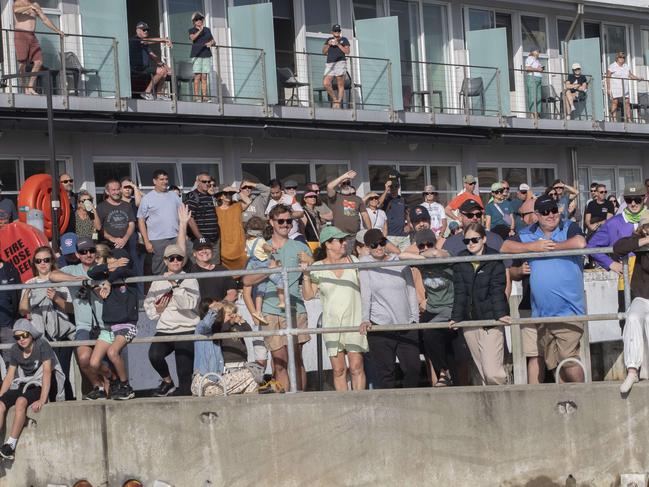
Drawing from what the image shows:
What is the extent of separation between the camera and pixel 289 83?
2255cm

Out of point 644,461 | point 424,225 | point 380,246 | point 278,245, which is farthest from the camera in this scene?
point 424,225

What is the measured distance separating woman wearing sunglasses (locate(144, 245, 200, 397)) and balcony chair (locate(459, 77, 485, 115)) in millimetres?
→ 14586

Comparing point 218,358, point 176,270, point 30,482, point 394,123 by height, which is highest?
point 394,123

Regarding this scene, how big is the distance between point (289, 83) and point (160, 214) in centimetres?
732

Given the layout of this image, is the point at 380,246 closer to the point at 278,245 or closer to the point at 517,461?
the point at 278,245

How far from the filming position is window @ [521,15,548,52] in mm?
28750

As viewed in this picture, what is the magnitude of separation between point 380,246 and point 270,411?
179 centimetres

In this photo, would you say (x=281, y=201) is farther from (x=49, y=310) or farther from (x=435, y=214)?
(x=49, y=310)

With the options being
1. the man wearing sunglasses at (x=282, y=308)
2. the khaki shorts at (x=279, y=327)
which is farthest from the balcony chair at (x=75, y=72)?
the khaki shorts at (x=279, y=327)

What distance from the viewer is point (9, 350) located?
12156 mm

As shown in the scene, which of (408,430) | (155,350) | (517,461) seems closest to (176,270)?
(155,350)

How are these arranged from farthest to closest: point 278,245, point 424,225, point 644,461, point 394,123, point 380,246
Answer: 1. point 394,123
2. point 424,225
3. point 278,245
4. point 380,246
5. point 644,461

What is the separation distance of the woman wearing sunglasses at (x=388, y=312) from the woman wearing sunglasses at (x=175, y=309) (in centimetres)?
164

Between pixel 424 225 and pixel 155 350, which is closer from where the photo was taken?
pixel 155 350
